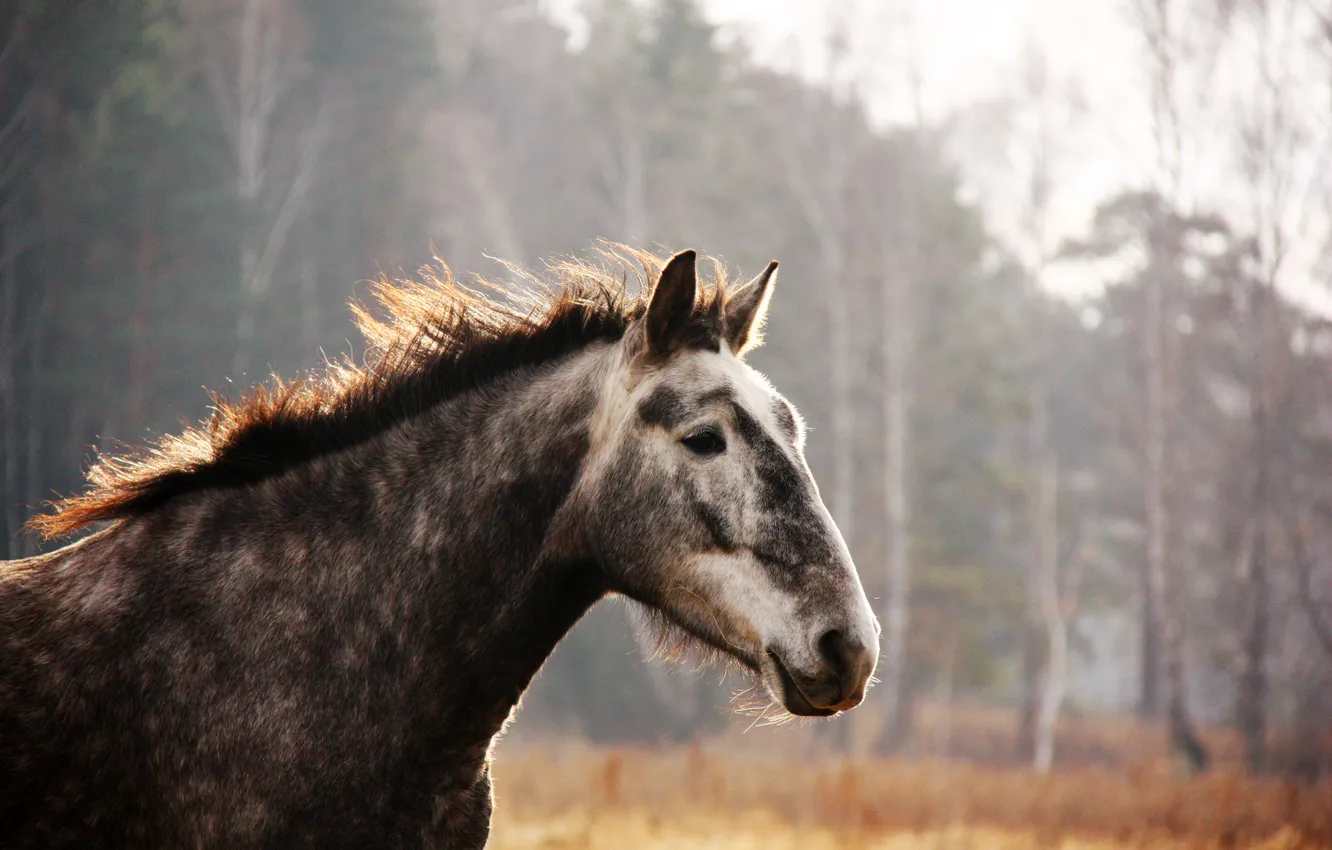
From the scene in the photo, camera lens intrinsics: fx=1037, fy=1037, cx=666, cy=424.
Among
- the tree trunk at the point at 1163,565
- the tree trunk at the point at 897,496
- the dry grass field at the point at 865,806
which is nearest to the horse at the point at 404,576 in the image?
the dry grass field at the point at 865,806

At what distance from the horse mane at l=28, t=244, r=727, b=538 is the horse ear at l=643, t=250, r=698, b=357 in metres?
0.10

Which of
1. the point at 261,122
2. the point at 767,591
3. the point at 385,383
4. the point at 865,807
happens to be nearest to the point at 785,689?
the point at 767,591

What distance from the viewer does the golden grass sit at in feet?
31.8

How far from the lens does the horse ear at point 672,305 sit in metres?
2.71

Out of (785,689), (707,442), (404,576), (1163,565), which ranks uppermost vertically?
(1163,565)

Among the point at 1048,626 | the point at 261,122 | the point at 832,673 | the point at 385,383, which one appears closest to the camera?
the point at 832,673

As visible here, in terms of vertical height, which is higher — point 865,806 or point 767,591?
point 767,591

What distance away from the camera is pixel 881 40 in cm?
2102

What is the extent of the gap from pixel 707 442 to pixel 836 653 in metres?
0.63

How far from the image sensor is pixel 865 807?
11109 mm

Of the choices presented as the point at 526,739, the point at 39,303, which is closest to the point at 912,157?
the point at 526,739

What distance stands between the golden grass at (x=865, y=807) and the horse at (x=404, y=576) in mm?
6754

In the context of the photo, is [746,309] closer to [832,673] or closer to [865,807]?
[832,673]

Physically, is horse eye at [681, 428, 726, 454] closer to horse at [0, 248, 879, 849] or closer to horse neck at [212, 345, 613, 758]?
horse at [0, 248, 879, 849]
